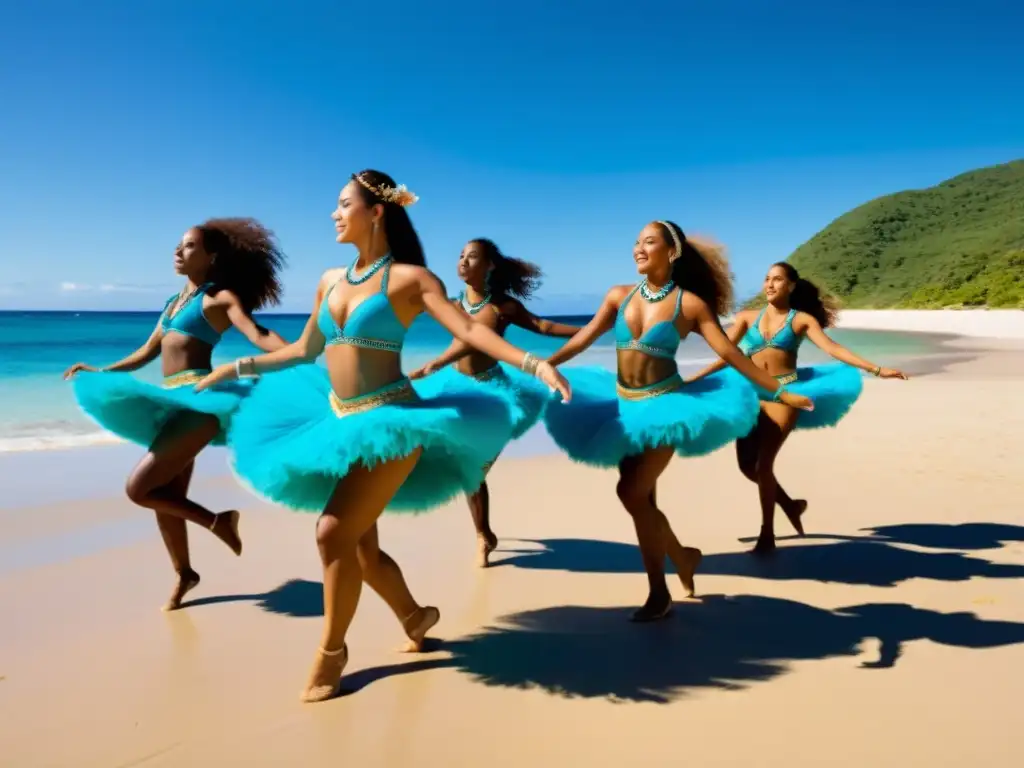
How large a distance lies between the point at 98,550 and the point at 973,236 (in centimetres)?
11391

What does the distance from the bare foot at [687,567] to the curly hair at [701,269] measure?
5.37ft

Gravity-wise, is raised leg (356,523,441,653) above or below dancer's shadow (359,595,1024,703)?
above

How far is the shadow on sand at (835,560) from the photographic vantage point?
18.3 ft

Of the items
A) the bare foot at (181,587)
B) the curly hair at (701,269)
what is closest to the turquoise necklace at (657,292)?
the curly hair at (701,269)

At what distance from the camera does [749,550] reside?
6336 millimetres

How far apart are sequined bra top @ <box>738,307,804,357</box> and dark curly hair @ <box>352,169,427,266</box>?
12.6ft

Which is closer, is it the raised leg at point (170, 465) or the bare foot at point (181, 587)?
the raised leg at point (170, 465)

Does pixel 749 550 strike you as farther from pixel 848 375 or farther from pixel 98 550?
pixel 98 550

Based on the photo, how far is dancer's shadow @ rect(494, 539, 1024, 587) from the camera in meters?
5.57

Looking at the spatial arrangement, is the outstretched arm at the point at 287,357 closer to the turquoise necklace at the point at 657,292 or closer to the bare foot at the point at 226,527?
the bare foot at the point at 226,527

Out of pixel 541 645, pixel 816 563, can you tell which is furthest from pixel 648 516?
pixel 816 563

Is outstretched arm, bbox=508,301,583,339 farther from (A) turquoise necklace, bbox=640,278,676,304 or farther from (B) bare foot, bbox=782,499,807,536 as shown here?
(B) bare foot, bbox=782,499,807,536

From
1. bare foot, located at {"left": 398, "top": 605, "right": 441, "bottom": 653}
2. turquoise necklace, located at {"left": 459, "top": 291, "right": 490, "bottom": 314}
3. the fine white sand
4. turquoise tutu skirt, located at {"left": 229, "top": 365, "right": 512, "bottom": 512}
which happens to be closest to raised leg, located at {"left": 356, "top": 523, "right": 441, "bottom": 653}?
bare foot, located at {"left": 398, "top": 605, "right": 441, "bottom": 653}

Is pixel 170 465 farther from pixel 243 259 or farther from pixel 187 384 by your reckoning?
pixel 243 259
